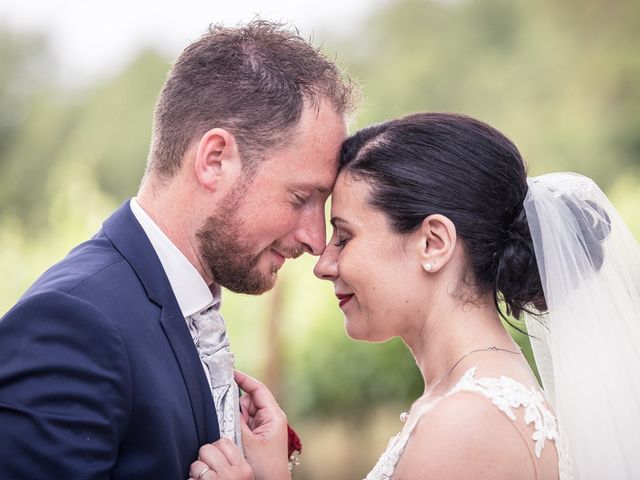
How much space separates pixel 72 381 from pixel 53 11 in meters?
12.8

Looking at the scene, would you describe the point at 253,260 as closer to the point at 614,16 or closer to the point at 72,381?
the point at 72,381

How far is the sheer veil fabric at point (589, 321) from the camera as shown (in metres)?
2.49

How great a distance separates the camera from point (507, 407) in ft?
7.58

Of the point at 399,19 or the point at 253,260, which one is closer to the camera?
the point at 253,260

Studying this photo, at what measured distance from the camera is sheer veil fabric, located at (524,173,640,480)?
249 centimetres

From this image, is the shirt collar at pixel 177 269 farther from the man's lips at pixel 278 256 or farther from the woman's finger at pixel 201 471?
the woman's finger at pixel 201 471

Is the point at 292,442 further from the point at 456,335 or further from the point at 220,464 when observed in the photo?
the point at 456,335

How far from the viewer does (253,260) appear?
272cm

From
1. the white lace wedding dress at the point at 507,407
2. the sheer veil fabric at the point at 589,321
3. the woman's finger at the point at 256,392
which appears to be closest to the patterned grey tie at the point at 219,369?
the woman's finger at the point at 256,392

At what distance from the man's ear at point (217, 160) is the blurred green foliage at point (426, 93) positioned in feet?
28.7

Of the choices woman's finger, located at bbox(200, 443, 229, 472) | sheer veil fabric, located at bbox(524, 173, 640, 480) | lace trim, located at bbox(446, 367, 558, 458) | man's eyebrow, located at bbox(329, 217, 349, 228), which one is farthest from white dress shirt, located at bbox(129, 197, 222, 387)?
sheer veil fabric, located at bbox(524, 173, 640, 480)

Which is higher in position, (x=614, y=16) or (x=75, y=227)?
(x=614, y=16)

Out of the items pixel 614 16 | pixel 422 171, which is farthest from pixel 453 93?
pixel 422 171

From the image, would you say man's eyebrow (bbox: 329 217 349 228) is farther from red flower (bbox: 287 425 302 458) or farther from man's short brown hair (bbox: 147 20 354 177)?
red flower (bbox: 287 425 302 458)
